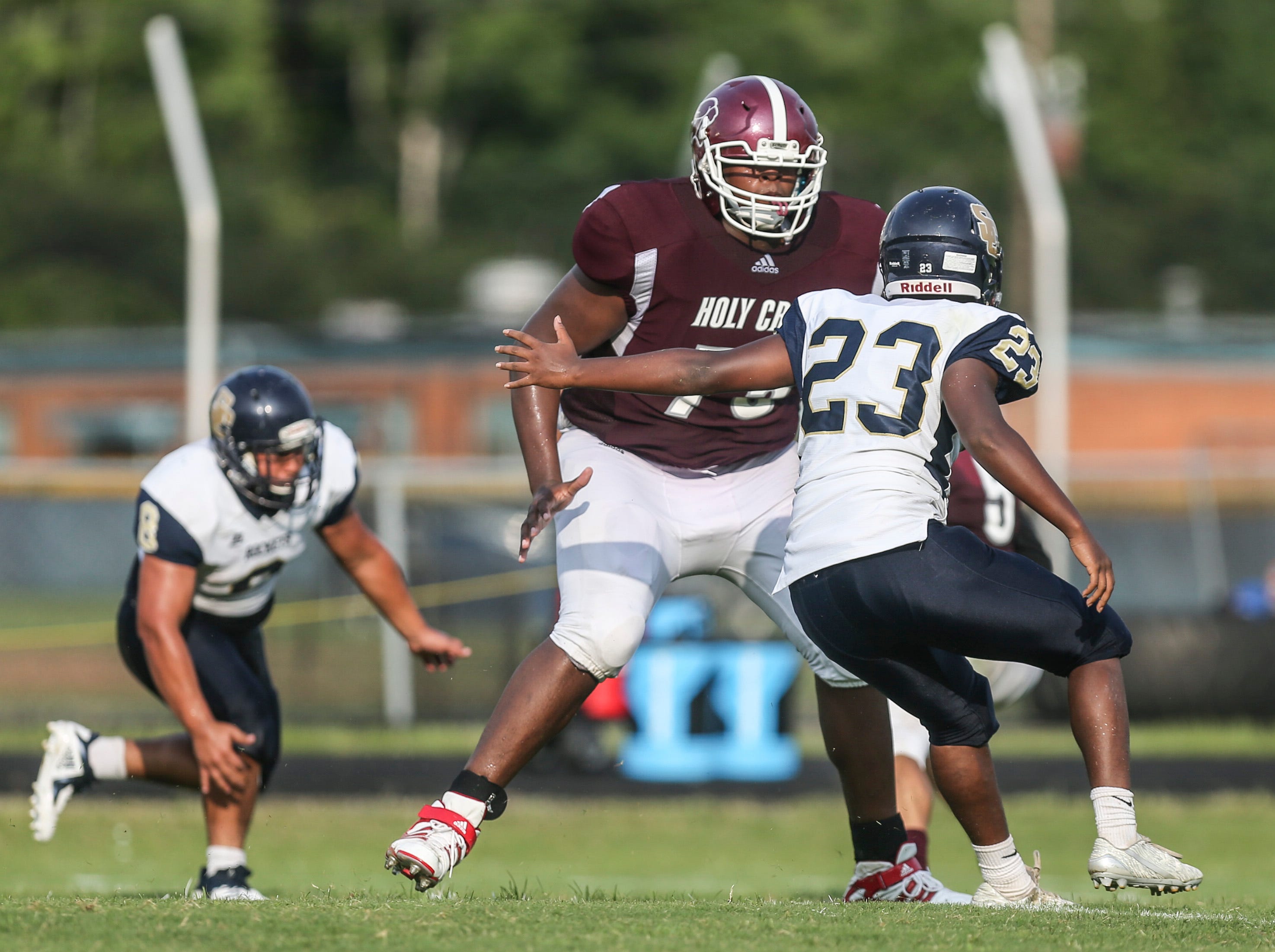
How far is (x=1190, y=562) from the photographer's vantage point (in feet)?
50.9

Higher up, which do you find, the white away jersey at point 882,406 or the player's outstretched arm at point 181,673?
the white away jersey at point 882,406

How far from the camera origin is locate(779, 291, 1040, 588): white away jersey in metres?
4.53

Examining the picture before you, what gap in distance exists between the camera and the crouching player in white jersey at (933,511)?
14.6 feet

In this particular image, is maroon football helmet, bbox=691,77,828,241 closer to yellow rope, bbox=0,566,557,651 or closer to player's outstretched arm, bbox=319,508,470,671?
player's outstretched arm, bbox=319,508,470,671

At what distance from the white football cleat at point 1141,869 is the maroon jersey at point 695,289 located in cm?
A: 160

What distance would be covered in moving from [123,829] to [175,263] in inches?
1212

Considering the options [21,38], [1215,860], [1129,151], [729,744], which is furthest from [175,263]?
[1215,860]

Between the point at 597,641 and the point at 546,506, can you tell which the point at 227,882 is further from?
the point at 546,506

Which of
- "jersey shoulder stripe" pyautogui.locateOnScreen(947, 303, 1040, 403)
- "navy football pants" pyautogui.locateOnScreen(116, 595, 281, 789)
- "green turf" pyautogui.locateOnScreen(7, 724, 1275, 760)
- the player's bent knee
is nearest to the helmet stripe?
"jersey shoulder stripe" pyautogui.locateOnScreen(947, 303, 1040, 403)

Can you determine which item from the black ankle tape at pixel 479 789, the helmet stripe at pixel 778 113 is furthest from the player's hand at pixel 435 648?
the helmet stripe at pixel 778 113

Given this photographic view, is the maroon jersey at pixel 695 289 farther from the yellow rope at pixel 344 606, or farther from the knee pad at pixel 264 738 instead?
the yellow rope at pixel 344 606

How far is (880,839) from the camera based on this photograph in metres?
5.36

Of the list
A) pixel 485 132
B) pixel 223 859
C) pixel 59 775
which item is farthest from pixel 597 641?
pixel 485 132

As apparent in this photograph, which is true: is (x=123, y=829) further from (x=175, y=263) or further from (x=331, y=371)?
(x=175, y=263)
